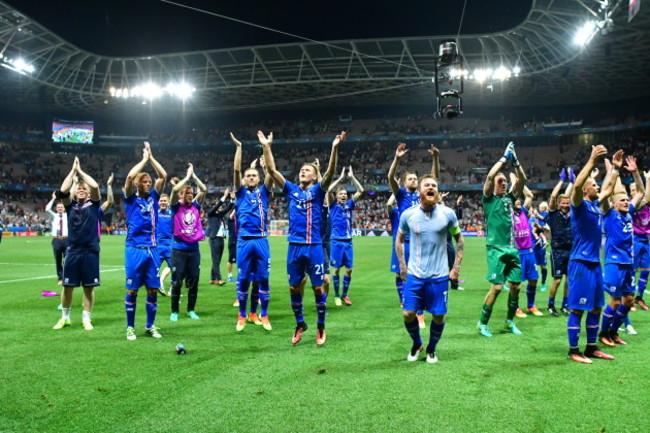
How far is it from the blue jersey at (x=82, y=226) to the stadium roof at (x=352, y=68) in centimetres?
2838

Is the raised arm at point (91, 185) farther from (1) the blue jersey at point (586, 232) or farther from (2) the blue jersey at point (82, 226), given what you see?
(1) the blue jersey at point (586, 232)

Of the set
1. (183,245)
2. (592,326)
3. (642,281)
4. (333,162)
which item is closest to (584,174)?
(592,326)

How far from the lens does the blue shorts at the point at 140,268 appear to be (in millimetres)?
7550

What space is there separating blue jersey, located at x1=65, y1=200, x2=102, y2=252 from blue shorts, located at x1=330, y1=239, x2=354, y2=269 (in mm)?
4955


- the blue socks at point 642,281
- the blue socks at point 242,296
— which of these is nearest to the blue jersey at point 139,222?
the blue socks at point 242,296

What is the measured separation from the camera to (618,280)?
683cm

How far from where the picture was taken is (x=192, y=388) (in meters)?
5.11

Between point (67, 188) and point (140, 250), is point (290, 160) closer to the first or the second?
point (67, 188)

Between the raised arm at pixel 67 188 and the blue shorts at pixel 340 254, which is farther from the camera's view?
the blue shorts at pixel 340 254

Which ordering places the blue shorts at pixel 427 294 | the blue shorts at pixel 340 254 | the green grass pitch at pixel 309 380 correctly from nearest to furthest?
the green grass pitch at pixel 309 380
the blue shorts at pixel 427 294
the blue shorts at pixel 340 254

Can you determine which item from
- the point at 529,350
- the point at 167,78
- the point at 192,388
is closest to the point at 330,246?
the point at 529,350

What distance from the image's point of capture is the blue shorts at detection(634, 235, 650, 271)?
9.68 metres

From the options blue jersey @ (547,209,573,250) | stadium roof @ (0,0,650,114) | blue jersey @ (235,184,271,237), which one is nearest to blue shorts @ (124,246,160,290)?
blue jersey @ (235,184,271,237)

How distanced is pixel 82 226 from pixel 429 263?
18.5 feet
